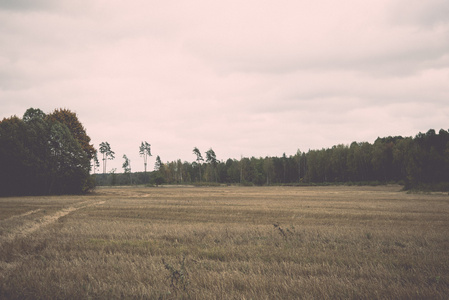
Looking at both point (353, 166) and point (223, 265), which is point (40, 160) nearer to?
point (223, 265)

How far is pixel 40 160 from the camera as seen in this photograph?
44.9 m

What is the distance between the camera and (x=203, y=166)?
559 feet

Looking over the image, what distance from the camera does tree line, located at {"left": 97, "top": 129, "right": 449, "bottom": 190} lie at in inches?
2265

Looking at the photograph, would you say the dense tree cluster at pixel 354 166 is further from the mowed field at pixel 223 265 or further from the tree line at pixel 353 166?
the mowed field at pixel 223 265

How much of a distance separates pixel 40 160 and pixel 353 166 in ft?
349

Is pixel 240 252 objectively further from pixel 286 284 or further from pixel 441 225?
pixel 441 225

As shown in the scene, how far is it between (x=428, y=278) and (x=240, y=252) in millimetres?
5000

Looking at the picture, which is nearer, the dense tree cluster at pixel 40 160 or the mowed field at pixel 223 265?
the mowed field at pixel 223 265

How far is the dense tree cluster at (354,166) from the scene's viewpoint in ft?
189

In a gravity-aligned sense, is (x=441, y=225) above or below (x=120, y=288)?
below

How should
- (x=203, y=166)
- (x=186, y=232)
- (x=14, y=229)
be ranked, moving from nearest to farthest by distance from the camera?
(x=186, y=232) → (x=14, y=229) → (x=203, y=166)

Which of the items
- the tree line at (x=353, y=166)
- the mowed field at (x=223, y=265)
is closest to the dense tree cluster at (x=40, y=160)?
the mowed field at (x=223, y=265)

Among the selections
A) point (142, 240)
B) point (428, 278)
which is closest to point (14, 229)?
point (142, 240)

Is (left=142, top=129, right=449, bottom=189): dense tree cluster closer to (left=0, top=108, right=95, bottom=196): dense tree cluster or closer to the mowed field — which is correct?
(left=0, top=108, right=95, bottom=196): dense tree cluster
